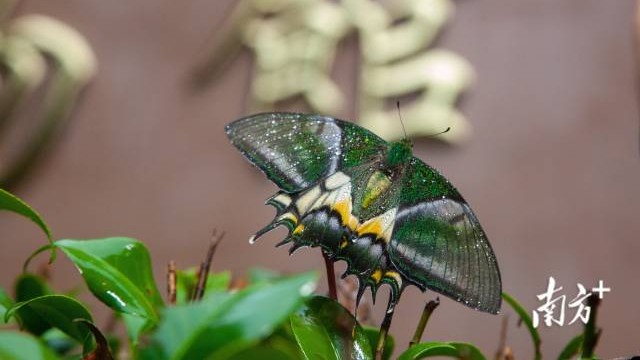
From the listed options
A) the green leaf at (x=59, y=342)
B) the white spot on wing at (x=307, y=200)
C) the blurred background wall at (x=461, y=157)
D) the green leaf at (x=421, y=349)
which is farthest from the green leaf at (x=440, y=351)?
the blurred background wall at (x=461, y=157)

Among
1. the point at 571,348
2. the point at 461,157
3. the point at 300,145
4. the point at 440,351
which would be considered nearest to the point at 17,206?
the point at 300,145

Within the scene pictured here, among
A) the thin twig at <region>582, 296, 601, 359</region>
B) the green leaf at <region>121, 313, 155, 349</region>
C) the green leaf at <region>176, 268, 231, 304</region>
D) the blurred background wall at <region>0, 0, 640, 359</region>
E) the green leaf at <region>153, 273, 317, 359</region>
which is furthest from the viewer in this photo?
the blurred background wall at <region>0, 0, 640, 359</region>

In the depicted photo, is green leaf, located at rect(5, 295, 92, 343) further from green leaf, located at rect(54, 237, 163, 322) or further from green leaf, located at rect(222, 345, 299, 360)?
green leaf, located at rect(222, 345, 299, 360)

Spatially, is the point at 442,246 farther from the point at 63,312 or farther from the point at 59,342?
the point at 59,342

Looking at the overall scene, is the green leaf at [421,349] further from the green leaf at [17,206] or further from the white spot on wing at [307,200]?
the green leaf at [17,206]

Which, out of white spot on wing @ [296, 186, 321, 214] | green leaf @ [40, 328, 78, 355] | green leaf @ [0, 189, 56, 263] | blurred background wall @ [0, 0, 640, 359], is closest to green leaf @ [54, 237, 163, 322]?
green leaf @ [0, 189, 56, 263]

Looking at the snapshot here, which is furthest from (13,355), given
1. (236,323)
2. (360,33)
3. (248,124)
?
(360,33)
